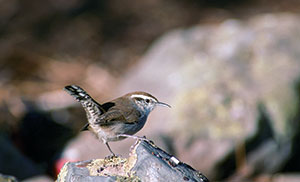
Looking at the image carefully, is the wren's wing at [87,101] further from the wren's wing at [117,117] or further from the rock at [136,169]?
the rock at [136,169]

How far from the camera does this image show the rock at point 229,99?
304 inches

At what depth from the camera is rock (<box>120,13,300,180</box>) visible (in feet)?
25.3

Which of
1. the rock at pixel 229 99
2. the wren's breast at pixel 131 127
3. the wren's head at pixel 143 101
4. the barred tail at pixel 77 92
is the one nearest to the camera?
the barred tail at pixel 77 92

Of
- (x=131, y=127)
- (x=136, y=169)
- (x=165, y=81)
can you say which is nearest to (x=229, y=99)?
(x=165, y=81)

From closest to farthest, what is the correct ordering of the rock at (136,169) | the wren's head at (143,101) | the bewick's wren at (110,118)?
the rock at (136,169)
the bewick's wren at (110,118)
the wren's head at (143,101)

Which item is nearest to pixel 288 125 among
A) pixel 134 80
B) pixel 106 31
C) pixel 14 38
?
pixel 134 80

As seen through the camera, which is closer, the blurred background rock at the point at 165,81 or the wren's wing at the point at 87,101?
the wren's wing at the point at 87,101

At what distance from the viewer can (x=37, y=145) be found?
28.6ft

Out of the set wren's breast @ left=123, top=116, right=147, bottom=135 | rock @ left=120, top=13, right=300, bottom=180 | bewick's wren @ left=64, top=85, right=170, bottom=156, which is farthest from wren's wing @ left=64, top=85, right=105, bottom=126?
rock @ left=120, top=13, right=300, bottom=180

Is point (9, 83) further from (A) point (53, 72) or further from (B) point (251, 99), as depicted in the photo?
(B) point (251, 99)

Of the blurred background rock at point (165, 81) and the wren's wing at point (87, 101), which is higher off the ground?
the blurred background rock at point (165, 81)

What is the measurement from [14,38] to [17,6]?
119 centimetres

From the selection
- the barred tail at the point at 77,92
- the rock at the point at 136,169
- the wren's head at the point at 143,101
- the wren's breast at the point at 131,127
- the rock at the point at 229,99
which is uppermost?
the rock at the point at 229,99

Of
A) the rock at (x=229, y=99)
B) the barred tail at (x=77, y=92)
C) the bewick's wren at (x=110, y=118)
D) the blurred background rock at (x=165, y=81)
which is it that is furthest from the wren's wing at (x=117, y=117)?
the rock at (x=229, y=99)
